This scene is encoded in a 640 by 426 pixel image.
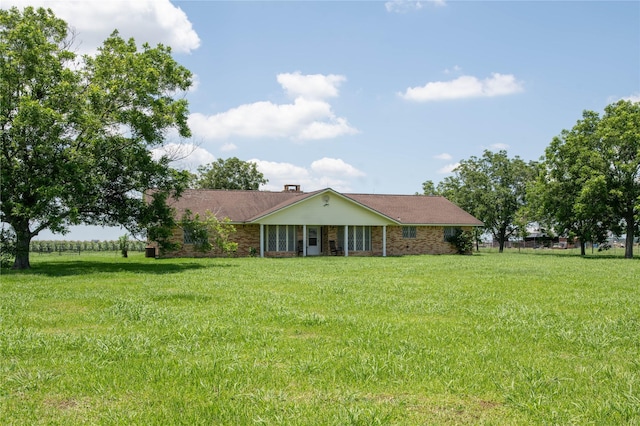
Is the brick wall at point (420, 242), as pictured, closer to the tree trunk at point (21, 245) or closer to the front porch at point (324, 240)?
the front porch at point (324, 240)

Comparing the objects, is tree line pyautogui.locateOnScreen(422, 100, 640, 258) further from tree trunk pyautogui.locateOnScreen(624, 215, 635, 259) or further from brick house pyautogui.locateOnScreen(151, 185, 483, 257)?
brick house pyautogui.locateOnScreen(151, 185, 483, 257)

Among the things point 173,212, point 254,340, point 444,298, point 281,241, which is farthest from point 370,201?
point 254,340

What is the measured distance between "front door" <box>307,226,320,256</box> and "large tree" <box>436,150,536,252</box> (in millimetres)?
22186

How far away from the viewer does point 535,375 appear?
552cm

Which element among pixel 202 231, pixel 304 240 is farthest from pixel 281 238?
pixel 202 231

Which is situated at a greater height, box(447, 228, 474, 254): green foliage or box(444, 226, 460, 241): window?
box(444, 226, 460, 241): window

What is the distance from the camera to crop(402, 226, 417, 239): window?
3881cm

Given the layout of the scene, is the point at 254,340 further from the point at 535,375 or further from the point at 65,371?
the point at 535,375

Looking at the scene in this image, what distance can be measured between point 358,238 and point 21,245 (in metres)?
21.9

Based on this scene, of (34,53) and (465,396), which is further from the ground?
(34,53)

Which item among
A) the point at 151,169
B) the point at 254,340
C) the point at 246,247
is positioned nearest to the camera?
the point at 254,340

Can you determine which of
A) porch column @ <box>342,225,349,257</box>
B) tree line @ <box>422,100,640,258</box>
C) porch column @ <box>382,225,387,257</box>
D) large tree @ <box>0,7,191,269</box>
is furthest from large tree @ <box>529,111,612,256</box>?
large tree @ <box>0,7,191,269</box>

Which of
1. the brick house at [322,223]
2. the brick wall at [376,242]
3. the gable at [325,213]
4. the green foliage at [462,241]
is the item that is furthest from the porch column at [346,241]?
the green foliage at [462,241]

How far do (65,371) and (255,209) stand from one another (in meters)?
30.2
